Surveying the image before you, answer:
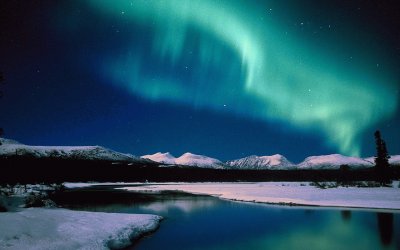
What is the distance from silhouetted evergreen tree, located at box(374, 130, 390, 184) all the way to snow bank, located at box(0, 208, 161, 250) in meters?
67.2

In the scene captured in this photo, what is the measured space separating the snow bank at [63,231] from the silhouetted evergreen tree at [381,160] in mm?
67199

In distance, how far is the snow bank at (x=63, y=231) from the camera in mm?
16288

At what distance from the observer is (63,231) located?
64.0ft

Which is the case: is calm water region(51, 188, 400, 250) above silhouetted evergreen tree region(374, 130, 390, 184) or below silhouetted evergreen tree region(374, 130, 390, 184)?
below

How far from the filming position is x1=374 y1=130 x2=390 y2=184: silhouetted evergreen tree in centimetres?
7843

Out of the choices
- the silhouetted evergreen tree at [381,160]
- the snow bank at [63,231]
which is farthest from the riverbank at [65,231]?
the silhouetted evergreen tree at [381,160]

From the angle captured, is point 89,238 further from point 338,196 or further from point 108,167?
point 108,167

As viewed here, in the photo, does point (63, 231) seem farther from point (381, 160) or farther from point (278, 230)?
point (381, 160)

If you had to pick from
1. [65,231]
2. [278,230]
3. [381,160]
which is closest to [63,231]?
[65,231]

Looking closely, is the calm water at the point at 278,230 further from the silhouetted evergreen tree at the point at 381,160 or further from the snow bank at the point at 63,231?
the silhouetted evergreen tree at the point at 381,160

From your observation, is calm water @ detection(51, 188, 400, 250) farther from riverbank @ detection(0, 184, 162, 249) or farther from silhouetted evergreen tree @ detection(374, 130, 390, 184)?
silhouetted evergreen tree @ detection(374, 130, 390, 184)

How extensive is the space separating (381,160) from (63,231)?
260 feet

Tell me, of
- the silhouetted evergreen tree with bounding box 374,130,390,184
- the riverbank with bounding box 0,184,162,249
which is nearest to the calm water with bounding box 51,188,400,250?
the riverbank with bounding box 0,184,162,249

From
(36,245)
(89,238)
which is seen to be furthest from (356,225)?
(36,245)
